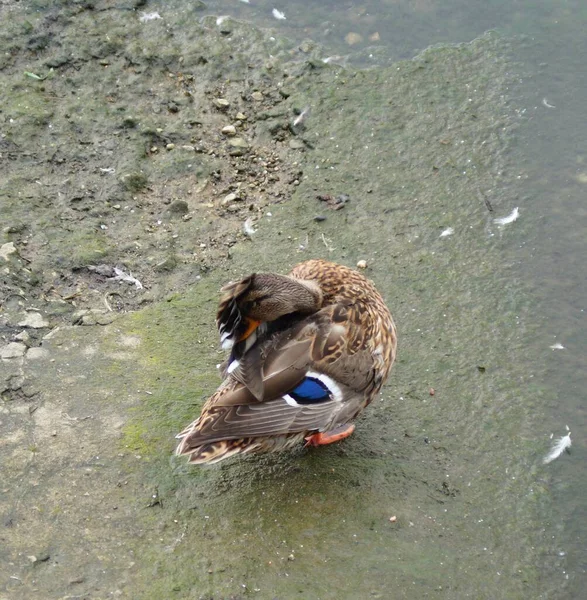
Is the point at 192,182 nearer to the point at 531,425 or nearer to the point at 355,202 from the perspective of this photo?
the point at 355,202

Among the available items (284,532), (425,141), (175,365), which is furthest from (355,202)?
(284,532)

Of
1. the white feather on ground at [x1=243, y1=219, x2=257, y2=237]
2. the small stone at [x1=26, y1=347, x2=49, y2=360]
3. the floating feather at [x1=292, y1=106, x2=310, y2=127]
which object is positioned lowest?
the small stone at [x1=26, y1=347, x2=49, y2=360]

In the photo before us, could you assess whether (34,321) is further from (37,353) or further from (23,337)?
(37,353)

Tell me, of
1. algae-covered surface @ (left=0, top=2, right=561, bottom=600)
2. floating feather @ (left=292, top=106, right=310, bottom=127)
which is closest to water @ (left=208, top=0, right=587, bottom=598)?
algae-covered surface @ (left=0, top=2, right=561, bottom=600)

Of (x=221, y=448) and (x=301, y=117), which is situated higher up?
(x=301, y=117)

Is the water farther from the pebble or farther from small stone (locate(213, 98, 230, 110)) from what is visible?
the pebble

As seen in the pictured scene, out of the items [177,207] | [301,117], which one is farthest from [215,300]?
[301,117]

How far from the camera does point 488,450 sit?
12.7 feet

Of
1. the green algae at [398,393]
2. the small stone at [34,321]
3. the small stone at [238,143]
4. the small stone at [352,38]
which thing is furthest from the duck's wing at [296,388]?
the small stone at [352,38]

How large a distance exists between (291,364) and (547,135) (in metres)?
2.71

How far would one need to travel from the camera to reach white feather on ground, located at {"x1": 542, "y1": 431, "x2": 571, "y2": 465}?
3.79 metres

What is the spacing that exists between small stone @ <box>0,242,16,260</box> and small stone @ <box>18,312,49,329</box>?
1.42 ft

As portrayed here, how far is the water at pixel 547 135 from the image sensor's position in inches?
154

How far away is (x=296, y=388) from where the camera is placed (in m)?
3.64
